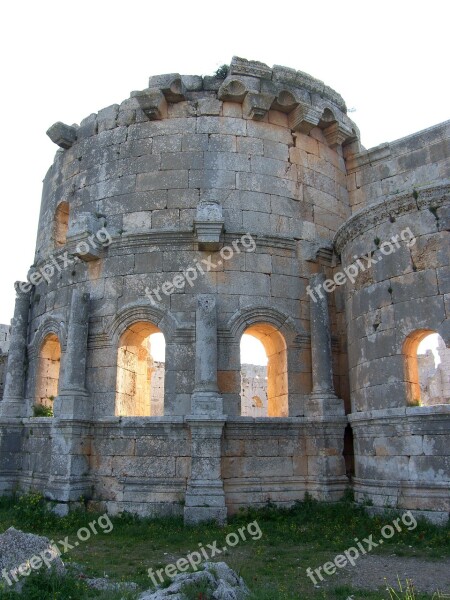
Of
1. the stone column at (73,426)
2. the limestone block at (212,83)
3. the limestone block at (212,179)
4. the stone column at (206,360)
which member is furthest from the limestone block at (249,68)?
the stone column at (73,426)

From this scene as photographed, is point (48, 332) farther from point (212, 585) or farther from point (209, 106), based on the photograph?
point (212, 585)

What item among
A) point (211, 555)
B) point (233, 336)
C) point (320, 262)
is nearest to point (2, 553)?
point (211, 555)

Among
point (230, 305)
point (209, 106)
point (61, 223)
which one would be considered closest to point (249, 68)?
point (209, 106)

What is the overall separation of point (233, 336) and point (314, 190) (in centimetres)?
408

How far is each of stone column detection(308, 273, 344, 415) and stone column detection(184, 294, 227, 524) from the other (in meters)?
2.01

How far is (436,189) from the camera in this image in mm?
9703

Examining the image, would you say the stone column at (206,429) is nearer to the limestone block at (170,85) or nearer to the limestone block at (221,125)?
the limestone block at (221,125)

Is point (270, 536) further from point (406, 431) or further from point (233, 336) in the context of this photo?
point (233, 336)

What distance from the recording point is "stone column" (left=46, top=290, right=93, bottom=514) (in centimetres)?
1028

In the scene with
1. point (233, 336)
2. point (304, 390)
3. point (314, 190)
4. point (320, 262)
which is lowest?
point (304, 390)

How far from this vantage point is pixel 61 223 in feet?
45.0

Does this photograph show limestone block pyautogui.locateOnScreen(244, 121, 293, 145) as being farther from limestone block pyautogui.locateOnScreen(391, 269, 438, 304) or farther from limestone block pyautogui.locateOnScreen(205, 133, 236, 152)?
limestone block pyautogui.locateOnScreen(391, 269, 438, 304)

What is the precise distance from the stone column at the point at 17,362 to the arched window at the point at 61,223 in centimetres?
139

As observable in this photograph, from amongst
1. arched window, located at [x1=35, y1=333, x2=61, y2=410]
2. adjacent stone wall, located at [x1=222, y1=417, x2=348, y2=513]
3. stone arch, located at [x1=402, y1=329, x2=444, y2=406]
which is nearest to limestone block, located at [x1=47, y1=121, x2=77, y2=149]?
arched window, located at [x1=35, y1=333, x2=61, y2=410]
